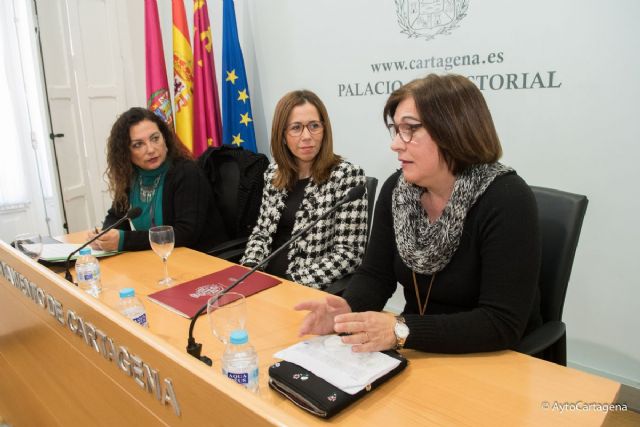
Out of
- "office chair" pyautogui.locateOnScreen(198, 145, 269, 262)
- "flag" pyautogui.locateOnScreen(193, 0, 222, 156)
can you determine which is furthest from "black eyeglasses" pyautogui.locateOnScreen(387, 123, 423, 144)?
"flag" pyautogui.locateOnScreen(193, 0, 222, 156)

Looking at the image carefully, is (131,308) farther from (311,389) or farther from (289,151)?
(289,151)

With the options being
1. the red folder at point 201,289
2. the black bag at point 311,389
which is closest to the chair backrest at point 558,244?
the black bag at point 311,389

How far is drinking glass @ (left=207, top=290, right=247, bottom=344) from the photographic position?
41.4 inches

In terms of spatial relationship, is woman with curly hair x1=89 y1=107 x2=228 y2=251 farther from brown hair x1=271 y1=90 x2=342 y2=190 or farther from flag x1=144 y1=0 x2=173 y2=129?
flag x1=144 y1=0 x2=173 y2=129

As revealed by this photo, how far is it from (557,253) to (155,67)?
3.13 meters

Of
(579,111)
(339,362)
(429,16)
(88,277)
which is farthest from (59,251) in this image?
(579,111)

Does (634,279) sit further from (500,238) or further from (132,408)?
(132,408)

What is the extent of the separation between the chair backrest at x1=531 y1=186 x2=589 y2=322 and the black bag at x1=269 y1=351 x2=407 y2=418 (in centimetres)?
60

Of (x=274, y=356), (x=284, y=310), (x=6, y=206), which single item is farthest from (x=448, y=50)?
(x=6, y=206)

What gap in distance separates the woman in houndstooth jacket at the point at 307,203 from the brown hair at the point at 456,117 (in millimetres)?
678

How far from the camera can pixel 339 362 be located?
0.97 metres

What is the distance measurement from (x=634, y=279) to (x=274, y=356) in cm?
177

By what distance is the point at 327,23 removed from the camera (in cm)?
287

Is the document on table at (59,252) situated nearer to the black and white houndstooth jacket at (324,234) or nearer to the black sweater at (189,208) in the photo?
the black sweater at (189,208)
